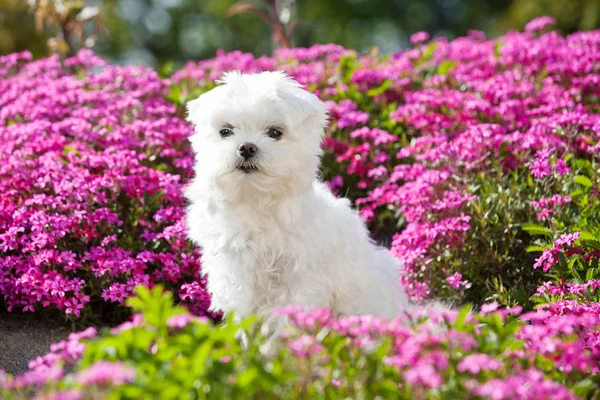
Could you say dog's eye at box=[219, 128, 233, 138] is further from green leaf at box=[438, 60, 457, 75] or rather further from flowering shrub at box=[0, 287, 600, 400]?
green leaf at box=[438, 60, 457, 75]

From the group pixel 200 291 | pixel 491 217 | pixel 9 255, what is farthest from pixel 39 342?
pixel 491 217

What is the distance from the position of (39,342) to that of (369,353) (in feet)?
9.28

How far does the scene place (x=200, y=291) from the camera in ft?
15.3

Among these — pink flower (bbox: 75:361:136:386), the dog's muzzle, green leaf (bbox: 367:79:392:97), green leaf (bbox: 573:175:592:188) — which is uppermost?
green leaf (bbox: 367:79:392:97)

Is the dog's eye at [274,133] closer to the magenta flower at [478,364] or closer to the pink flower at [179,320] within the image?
the pink flower at [179,320]

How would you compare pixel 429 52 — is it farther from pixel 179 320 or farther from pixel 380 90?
pixel 179 320

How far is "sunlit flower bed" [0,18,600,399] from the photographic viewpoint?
2.50m

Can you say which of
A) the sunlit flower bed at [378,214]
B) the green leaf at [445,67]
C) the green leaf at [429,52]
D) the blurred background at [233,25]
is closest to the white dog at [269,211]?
the sunlit flower bed at [378,214]

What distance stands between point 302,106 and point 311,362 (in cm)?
159

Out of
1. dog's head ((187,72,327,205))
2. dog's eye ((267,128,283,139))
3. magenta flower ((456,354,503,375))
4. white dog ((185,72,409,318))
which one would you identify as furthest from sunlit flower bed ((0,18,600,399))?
dog's eye ((267,128,283,139))

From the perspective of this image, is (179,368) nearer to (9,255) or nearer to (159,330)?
(159,330)

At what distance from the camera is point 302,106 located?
370cm

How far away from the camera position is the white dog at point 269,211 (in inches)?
143

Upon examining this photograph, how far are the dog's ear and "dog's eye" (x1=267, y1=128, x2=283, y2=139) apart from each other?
0.10 m
